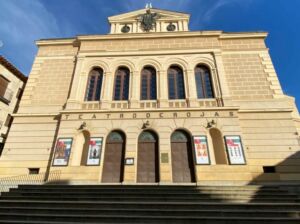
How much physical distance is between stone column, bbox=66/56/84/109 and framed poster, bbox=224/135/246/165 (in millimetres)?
10472

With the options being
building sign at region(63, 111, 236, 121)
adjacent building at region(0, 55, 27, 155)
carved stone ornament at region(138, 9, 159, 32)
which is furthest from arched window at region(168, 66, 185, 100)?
adjacent building at region(0, 55, 27, 155)

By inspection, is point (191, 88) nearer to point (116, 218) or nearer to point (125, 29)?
point (125, 29)

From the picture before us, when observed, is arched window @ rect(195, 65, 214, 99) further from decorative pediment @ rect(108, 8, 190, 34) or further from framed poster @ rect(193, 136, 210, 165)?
decorative pediment @ rect(108, 8, 190, 34)

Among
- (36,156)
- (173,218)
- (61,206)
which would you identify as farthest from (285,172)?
(36,156)

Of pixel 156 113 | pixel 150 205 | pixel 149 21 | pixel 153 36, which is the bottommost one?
pixel 150 205

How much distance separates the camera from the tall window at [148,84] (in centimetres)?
1475

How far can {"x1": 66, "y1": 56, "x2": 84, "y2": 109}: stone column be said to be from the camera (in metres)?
14.2

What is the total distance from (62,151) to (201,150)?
28.9ft

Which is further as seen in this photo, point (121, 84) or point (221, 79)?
point (121, 84)

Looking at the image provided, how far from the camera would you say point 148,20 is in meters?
18.4

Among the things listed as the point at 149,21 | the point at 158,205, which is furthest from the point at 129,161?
the point at 149,21

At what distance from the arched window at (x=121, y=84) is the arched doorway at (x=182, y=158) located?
4.90m

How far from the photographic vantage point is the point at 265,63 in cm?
1521

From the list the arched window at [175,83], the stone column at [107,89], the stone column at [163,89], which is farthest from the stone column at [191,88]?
the stone column at [107,89]
